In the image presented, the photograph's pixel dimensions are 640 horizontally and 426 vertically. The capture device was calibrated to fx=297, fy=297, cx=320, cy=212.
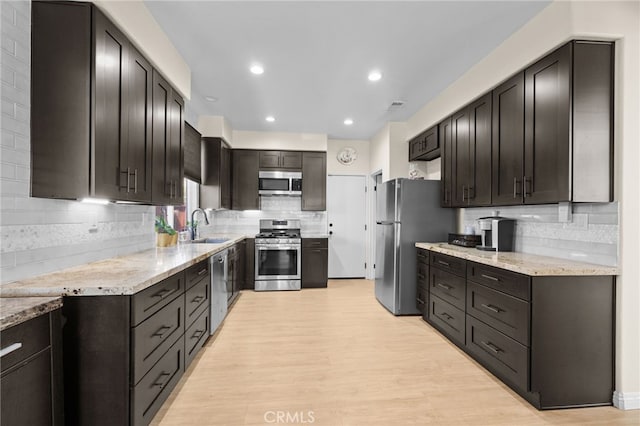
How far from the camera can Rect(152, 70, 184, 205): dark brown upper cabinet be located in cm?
235

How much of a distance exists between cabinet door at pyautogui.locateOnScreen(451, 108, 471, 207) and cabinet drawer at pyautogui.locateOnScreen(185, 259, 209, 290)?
9.17 feet

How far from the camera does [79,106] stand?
1.63 metres

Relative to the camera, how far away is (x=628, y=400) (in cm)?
196

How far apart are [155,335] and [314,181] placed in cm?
414

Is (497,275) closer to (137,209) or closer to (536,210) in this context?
(536,210)

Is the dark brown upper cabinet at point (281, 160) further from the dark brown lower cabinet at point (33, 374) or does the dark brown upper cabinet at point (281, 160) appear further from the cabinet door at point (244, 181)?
the dark brown lower cabinet at point (33, 374)

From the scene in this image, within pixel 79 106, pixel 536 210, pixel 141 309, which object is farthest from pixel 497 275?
pixel 79 106

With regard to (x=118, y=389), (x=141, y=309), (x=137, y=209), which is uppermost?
(x=137, y=209)

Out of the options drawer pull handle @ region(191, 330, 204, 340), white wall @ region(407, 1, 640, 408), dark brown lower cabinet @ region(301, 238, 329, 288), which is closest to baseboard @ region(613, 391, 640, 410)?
white wall @ region(407, 1, 640, 408)

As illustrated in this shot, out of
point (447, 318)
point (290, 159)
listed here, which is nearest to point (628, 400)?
point (447, 318)

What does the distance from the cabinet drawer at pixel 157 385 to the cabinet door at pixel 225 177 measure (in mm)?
3015

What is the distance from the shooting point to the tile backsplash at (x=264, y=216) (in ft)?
18.4

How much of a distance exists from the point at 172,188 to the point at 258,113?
2289mm

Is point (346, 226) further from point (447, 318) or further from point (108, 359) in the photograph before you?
point (108, 359)
